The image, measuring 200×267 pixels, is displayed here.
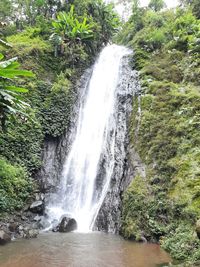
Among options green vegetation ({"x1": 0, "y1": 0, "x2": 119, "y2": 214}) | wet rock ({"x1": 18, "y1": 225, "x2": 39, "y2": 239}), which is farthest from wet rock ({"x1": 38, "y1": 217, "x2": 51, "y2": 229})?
green vegetation ({"x1": 0, "y1": 0, "x2": 119, "y2": 214})

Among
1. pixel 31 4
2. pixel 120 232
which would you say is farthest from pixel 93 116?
pixel 31 4

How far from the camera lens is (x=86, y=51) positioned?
62.9 feet

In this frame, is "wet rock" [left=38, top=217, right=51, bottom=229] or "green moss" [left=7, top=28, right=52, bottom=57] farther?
"green moss" [left=7, top=28, right=52, bottom=57]

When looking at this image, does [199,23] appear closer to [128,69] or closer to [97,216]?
[128,69]

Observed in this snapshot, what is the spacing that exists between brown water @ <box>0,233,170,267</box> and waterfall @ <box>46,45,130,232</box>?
2.13m

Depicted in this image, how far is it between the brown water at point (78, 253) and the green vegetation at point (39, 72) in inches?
107

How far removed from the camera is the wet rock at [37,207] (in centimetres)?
1066

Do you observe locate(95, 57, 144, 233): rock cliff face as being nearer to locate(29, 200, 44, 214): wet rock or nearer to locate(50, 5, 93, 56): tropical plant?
locate(29, 200, 44, 214): wet rock

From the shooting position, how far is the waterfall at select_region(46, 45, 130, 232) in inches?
449

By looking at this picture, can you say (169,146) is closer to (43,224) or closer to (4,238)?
(43,224)

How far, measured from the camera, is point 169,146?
10977mm

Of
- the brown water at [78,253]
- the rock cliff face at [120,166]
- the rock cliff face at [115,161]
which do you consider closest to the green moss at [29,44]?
the rock cliff face at [115,161]

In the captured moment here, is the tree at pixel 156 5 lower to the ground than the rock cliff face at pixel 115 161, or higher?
higher

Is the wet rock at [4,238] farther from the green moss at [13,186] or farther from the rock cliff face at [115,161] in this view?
the rock cliff face at [115,161]
